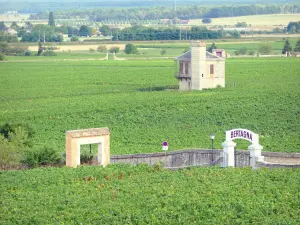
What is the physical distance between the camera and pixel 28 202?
2825 centimetres

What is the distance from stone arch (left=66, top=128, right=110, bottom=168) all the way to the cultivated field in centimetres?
889

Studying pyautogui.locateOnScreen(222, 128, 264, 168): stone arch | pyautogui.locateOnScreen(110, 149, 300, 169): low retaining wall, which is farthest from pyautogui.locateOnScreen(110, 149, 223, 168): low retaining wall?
pyautogui.locateOnScreen(222, 128, 264, 168): stone arch

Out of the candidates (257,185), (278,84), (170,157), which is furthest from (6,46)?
(257,185)

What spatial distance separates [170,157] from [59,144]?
24.3 ft

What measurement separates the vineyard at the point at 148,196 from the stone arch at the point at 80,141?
186 cm

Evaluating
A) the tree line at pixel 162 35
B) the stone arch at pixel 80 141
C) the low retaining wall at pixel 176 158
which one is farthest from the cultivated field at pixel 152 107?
the tree line at pixel 162 35

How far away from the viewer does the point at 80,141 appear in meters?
35.3

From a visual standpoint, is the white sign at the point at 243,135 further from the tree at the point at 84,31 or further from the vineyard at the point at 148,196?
the tree at the point at 84,31

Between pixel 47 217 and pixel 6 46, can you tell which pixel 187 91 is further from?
pixel 6 46

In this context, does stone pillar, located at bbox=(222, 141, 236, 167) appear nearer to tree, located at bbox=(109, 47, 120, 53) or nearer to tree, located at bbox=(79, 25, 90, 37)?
tree, located at bbox=(109, 47, 120, 53)

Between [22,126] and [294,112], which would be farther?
[294,112]

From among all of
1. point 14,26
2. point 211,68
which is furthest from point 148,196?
point 14,26

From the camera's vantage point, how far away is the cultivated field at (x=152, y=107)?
50.3m

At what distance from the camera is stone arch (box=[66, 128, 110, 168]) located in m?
35.2
